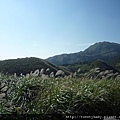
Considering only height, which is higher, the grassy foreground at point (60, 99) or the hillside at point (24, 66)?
the hillside at point (24, 66)

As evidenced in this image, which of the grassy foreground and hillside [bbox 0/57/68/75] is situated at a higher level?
hillside [bbox 0/57/68/75]

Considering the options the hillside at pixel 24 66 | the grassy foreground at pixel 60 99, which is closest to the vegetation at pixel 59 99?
the grassy foreground at pixel 60 99

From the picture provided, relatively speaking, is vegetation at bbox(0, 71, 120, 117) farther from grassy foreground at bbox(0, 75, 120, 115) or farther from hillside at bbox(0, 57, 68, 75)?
hillside at bbox(0, 57, 68, 75)

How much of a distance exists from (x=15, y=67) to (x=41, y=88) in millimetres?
43264

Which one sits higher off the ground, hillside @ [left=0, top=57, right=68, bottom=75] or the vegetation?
hillside @ [left=0, top=57, right=68, bottom=75]

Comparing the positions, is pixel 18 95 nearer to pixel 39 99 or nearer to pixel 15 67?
pixel 39 99

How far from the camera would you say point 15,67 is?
162 feet

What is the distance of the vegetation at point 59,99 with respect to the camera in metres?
5.42

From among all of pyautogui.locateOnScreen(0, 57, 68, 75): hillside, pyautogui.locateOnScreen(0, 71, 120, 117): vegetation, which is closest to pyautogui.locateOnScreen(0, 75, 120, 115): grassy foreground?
pyautogui.locateOnScreen(0, 71, 120, 117): vegetation

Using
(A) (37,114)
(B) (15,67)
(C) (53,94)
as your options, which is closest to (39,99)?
(C) (53,94)

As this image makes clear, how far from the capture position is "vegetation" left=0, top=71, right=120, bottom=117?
17.8 ft

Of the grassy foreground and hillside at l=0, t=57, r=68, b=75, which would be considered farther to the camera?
hillside at l=0, t=57, r=68, b=75

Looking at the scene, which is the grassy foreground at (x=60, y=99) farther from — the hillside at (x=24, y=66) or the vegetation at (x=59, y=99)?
the hillside at (x=24, y=66)

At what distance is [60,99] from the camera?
5703 mm
